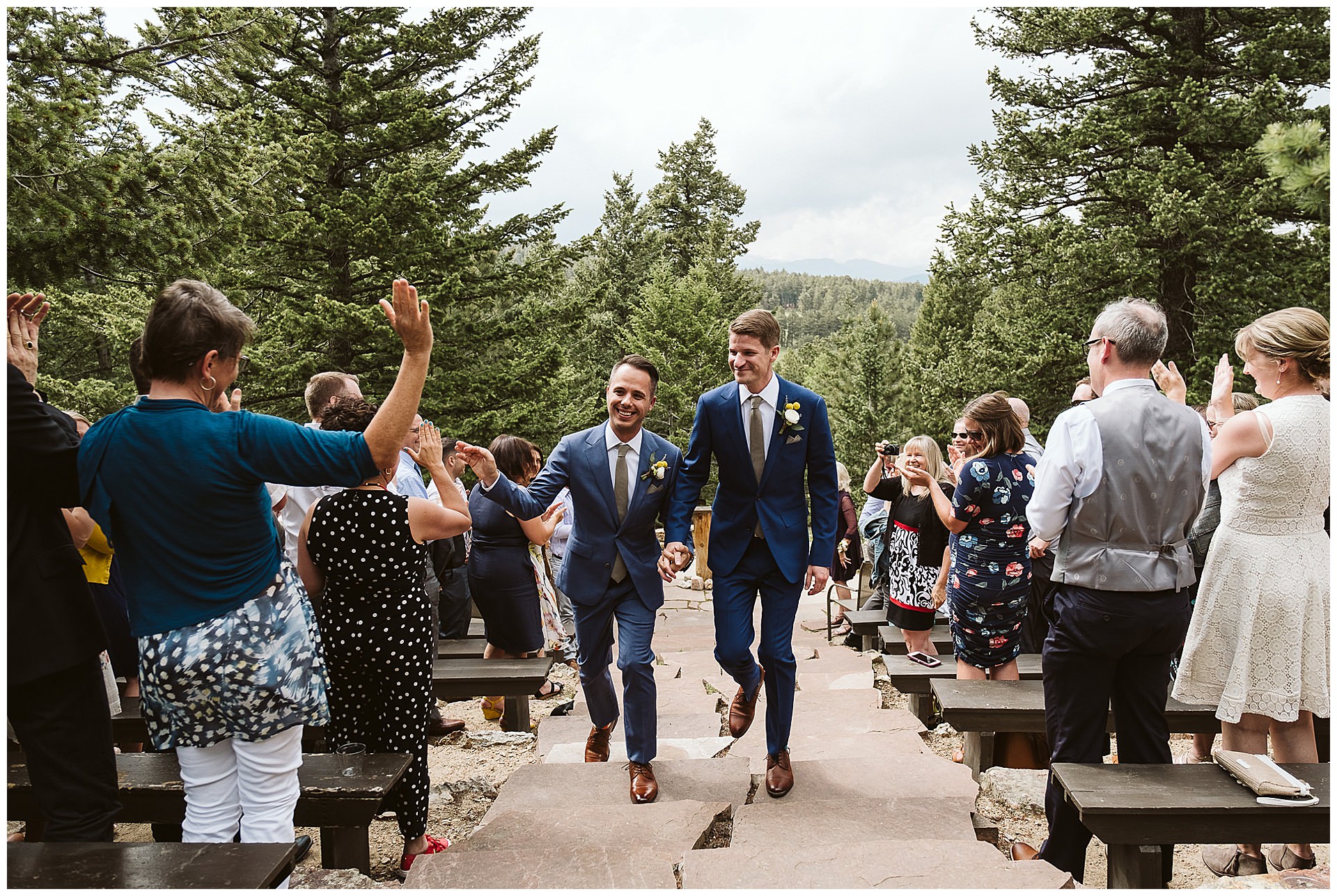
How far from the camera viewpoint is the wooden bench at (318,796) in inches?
114

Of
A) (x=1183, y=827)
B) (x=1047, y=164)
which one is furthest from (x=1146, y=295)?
(x=1183, y=827)

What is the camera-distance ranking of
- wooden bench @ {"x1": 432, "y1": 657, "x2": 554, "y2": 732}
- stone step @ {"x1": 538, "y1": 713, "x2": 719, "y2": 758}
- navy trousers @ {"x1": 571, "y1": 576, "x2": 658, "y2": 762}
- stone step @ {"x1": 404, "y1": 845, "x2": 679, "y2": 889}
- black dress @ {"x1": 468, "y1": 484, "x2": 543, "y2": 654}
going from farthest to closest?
black dress @ {"x1": 468, "y1": 484, "x2": 543, "y2": 654} → stone step @ {"x1": 538, "y1": 713, "x2": 719, "y2": 758} → wooden bench @ {"x1": 432, "y1": 657, "x2": 554, "y2": 732} → navy trousers @ {"x1": 571, "y1": 576, "x2": 658, "y2": 762} → stone step @ {"x1": 404, "y1": 845, "x2": 679, "y2": 889}

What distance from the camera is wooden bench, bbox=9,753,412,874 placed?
291 centimetres

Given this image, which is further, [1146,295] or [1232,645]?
[1146,295]

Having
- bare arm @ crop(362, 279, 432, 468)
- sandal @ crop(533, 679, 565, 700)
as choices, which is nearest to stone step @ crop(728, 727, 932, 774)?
sandal @ crop(533, 679, 565, 700)

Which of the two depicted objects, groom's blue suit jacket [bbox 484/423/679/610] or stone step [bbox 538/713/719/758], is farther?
stone step [bbox 538/713/719/758]

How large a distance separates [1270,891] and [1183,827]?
0.35 metres

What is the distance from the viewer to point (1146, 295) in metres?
16.3

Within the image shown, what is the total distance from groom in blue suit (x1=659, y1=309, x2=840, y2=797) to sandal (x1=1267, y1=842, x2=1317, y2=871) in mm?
2030

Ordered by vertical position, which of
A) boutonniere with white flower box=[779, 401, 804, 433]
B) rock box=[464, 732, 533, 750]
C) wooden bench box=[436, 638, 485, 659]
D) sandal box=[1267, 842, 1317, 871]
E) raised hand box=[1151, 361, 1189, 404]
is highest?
raised hand box=[1151, 361, 1189, 404]

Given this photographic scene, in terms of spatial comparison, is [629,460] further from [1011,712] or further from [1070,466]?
[1011,712]

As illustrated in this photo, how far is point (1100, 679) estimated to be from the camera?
3.11 metres

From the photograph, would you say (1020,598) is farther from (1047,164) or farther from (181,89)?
(1047,164)

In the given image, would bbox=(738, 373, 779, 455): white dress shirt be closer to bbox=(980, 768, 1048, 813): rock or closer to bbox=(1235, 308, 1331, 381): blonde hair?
bbox=(1235, 308, 1331, 381): blonde hair
